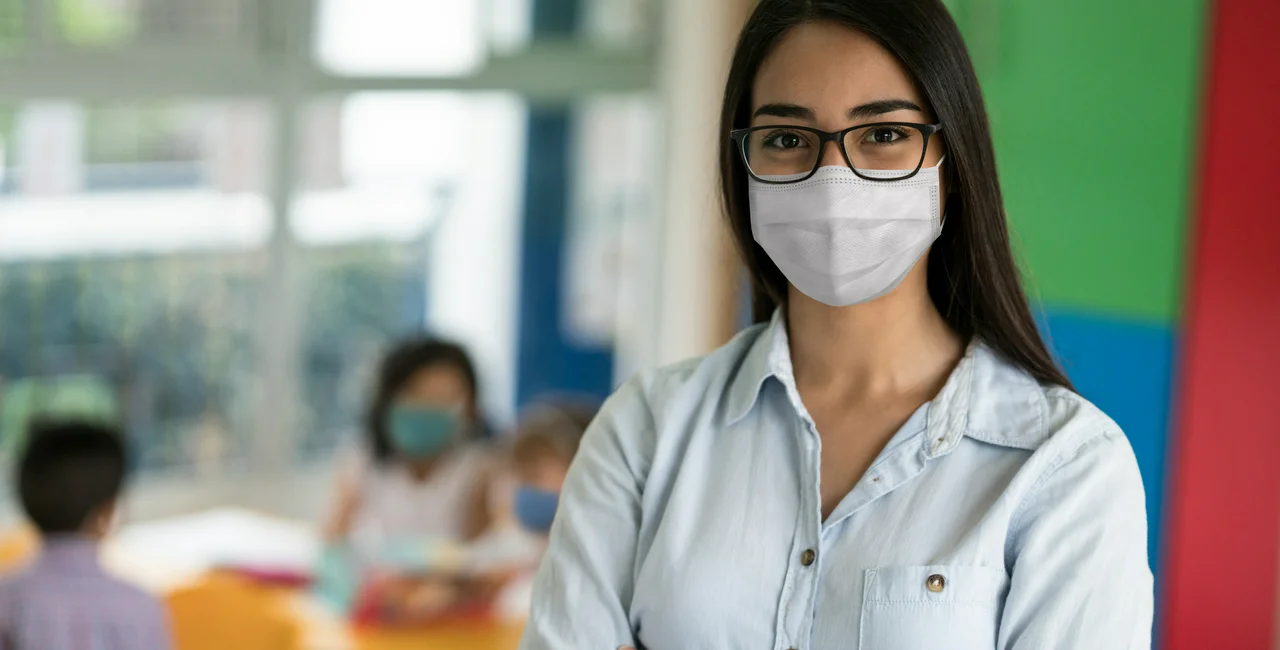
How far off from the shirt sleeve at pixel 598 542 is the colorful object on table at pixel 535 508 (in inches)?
79.1

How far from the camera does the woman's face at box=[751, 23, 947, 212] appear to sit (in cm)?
135

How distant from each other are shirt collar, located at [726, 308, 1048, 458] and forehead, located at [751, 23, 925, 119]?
0.27 metres

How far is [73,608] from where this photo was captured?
2643 mm

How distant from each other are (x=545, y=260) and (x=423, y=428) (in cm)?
167

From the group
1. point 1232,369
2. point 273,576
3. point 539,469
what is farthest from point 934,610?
Answer: point 273,576

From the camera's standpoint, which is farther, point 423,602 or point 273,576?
point 273,576

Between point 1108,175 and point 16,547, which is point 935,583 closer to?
point 1108,175

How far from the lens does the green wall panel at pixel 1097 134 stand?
2.78 m

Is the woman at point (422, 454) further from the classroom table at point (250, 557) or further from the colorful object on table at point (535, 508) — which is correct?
the classroom table at point (250, 557)

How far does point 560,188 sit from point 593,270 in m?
0.34

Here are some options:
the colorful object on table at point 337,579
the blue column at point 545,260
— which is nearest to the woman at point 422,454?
the colorful object on table at point 337,579

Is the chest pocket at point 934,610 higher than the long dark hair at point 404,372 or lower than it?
higher

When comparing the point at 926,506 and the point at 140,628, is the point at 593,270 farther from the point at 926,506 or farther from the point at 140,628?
the point at 926,506

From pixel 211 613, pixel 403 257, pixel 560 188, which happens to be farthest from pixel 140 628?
pixel 560 188
